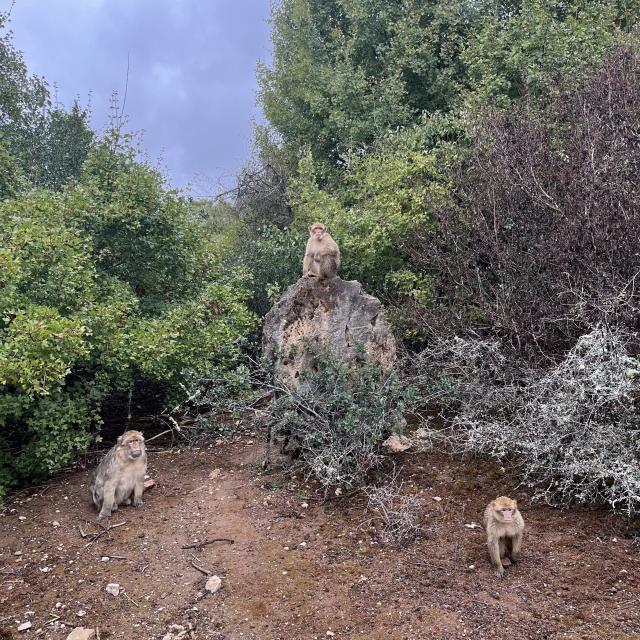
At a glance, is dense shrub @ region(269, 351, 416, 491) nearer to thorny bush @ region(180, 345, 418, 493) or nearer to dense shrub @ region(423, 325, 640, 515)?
thorny bush @ region(180, 345, 418, 493)

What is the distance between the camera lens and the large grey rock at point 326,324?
6898mm

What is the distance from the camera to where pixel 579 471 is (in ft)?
16.8

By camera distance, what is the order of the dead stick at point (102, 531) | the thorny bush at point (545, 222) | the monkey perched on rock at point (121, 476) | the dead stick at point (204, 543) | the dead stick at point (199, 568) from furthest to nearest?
the thorny bush at point (545, 222) → the monkey perched on rock at point (121, 476) → the dead stick at point (102, 531) → the dead stick at point (204, 543) → the dead stick at point (199, 568)

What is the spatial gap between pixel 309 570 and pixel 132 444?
7.87ft

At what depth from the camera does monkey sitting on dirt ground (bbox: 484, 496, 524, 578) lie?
4.33 m

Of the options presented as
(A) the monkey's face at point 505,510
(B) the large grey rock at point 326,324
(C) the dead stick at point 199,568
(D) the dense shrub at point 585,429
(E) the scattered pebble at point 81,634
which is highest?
(B) the large grey rock at point 326,324

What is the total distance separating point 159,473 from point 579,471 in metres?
4.66

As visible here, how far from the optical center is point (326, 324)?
699cm

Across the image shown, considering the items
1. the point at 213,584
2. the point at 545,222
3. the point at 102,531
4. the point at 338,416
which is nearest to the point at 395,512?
the point at 338,416

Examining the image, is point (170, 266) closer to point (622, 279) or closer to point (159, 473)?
point (159, 473)

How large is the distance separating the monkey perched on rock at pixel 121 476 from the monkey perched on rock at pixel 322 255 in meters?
2.82

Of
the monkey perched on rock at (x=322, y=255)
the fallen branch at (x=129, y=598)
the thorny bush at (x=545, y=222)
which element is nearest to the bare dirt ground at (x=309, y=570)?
the fallen branch at (x=129, y=598)

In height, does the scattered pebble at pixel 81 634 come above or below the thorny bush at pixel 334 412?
below

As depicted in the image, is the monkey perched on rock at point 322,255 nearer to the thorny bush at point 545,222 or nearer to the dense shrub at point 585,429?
the thorny bush at point 545,222
